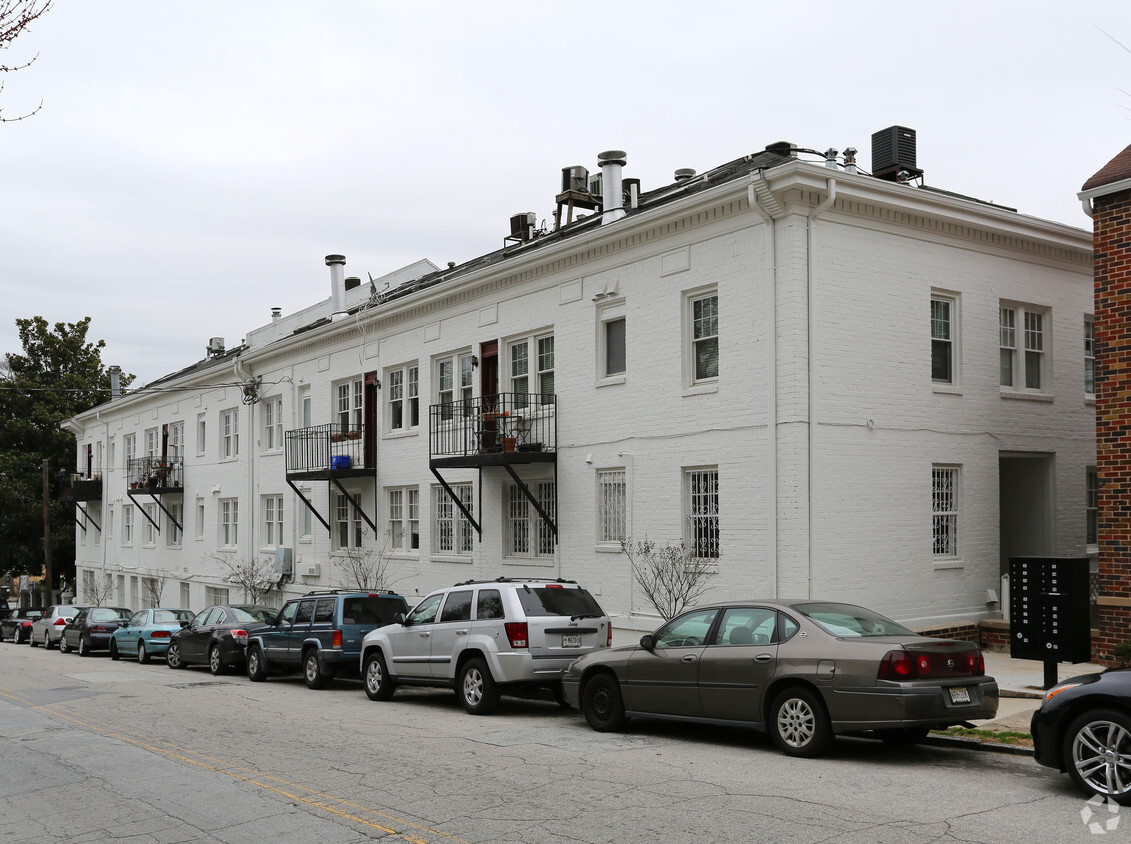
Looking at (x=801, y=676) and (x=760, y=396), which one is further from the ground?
(x=760, y=396)

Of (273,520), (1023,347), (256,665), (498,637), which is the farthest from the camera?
(273,520)

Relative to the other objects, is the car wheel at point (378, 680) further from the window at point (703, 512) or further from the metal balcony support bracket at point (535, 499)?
the metal balcony support bracket at point (535, 499)

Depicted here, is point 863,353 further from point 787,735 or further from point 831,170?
point 787,735

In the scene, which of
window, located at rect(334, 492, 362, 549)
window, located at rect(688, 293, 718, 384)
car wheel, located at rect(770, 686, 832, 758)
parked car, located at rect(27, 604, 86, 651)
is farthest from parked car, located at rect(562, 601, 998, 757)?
parked car, located at rect(27, 604, 86, 651)

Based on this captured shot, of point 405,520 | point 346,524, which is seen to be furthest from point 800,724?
point 346,524

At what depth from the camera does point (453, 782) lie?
9.21 m

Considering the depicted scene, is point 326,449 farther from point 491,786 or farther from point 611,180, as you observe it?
point 491,786

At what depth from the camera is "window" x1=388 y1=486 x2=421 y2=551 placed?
26.0m

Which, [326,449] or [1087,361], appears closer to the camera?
[1087,361]

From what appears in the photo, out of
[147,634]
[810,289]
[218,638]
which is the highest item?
[810,289]

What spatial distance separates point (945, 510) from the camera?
18.1 m

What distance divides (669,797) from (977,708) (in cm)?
308

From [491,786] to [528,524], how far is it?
42.7ft

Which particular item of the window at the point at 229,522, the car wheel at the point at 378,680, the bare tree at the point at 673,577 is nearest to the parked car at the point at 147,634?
the window at the point at 229,522
